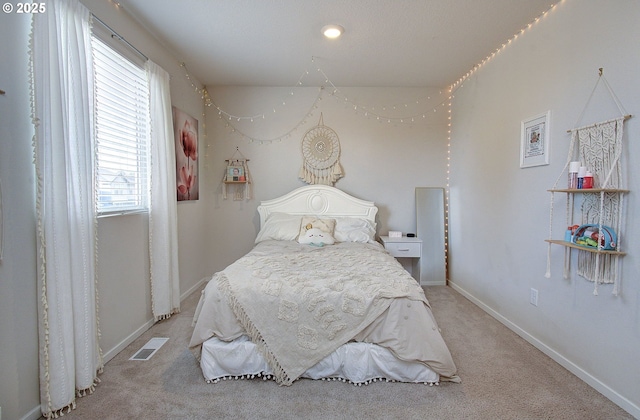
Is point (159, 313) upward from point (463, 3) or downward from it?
downward

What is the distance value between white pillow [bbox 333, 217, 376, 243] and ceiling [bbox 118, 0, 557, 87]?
5.68ft

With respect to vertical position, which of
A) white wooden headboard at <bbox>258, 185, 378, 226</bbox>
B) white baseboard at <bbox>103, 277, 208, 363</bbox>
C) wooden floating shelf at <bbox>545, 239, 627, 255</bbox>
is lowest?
white baseboard at <bbox>103, 277, 208, 363</bbox>

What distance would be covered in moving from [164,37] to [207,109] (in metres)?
1.30

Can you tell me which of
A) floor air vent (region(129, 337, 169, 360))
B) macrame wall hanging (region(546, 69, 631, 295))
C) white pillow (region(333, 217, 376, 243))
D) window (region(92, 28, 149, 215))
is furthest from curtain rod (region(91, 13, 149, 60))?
macrame wall hanging (region(546, 69, 631, 295))

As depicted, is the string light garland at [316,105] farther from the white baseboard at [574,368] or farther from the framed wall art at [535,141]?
the white baseboard at [574,368]

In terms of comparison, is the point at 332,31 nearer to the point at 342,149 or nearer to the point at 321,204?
the point at 342,149

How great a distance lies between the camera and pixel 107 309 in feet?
6.95

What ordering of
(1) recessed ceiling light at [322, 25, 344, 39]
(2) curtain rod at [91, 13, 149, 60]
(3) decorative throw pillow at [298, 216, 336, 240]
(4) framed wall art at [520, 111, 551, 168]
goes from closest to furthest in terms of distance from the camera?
1. (2) curtain rod at [91, 13, 149, 60]
2. (4) framed wall art at [520, 111, 551, 168]
3. (1) recessed ceiling light at [322, 25, 344, 39]
4. (3) decorative throw pillow at [298, 216, 336, 240]

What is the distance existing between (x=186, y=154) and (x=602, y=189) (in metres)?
3.49

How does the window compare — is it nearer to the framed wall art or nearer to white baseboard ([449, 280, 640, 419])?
the framed wall art

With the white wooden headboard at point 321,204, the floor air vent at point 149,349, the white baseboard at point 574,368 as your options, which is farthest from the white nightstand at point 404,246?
the floor air vent at point 149,349

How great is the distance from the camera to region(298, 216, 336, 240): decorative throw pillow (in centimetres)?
341

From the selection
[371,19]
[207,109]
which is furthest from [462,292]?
[207,109]

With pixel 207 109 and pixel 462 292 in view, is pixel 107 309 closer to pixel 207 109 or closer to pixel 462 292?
pixel 207 109
